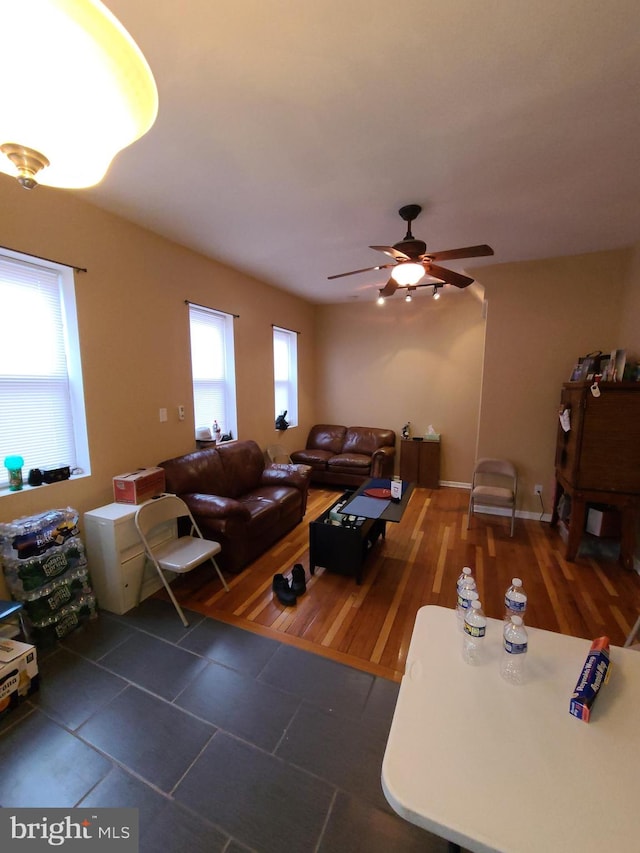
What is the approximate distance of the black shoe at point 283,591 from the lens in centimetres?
230

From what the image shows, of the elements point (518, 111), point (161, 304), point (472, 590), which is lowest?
point (472, 590)

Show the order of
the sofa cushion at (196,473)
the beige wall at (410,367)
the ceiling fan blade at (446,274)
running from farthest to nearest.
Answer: the beige wall at (410,367), the sofa cushion at (196,473), the ceiling fan blade at (446,274)

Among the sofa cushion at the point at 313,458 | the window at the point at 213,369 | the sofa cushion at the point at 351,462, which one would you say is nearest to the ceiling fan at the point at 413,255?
the window at the point at 213,369

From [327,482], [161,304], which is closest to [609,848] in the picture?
[161,304]

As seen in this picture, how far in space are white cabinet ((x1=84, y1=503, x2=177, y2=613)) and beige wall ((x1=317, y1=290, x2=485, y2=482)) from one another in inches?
149

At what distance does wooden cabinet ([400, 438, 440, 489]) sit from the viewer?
478cm

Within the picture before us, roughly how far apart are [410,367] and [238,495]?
3.13 m

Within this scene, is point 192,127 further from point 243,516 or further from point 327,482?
point 327,482

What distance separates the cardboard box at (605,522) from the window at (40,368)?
13.6 ft

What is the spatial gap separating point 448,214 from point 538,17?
4.46 feet

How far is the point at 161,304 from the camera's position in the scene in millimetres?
2865

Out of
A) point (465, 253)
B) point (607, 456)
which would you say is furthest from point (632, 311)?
point (465, 253)

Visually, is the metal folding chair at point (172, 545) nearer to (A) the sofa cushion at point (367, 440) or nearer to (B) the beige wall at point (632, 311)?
(A) the sofa cushion at point (367, 440)
